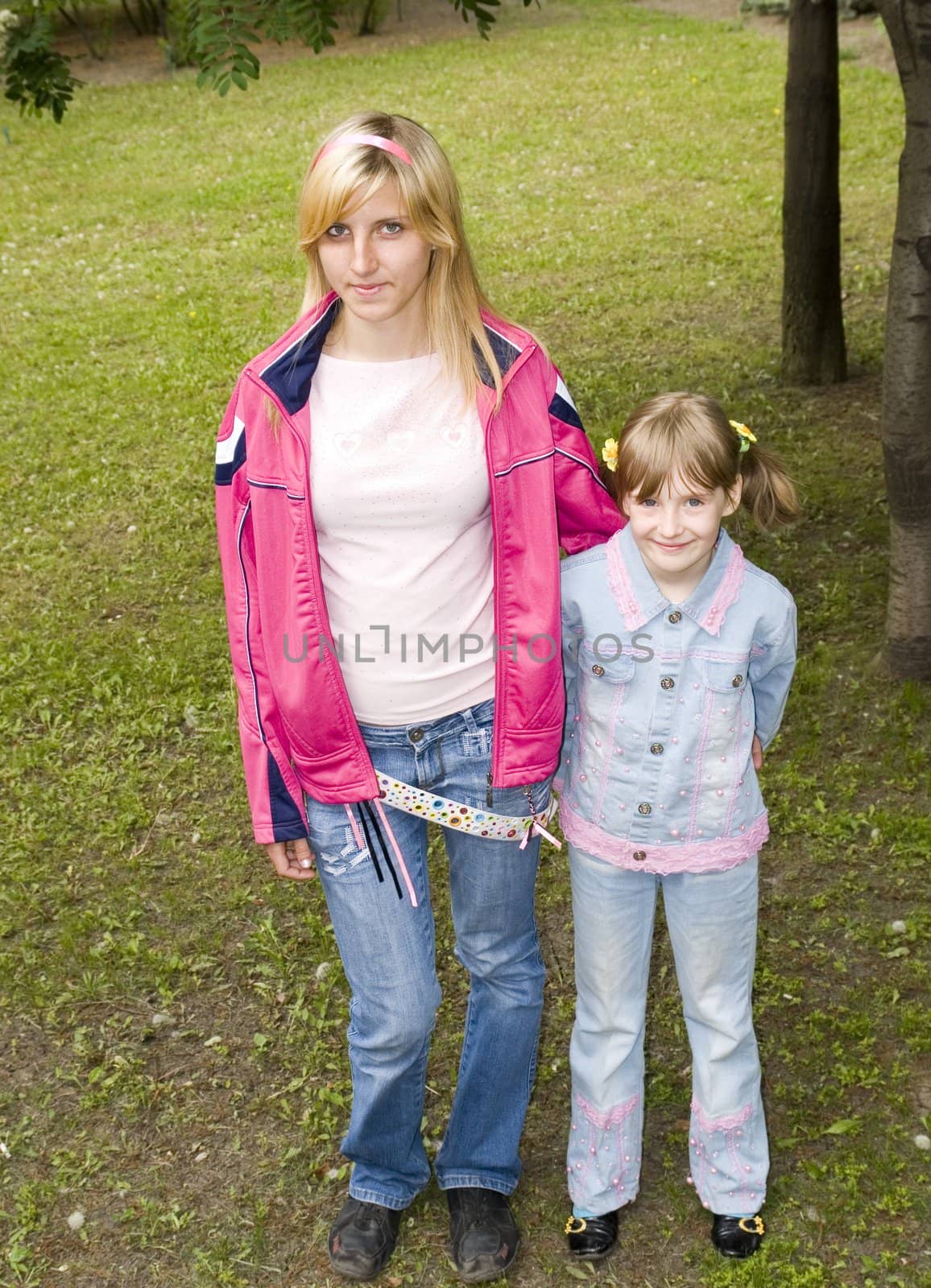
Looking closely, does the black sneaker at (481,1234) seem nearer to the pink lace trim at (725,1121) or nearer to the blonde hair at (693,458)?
A: the pink lace trim at (725,1121)

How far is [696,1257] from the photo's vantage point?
3340 mm

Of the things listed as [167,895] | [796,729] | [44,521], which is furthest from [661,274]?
[167,895]

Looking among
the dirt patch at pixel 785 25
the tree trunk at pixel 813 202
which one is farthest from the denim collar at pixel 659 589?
the dirt patch at pixel 785 25

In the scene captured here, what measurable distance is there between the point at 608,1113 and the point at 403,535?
1.48m

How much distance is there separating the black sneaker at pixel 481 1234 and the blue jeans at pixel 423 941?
234 mm

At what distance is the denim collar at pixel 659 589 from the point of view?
2896 mm

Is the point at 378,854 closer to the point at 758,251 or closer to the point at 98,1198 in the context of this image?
the point at 98,1198

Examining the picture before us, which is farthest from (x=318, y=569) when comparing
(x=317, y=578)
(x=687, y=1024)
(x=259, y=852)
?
(x=259, y=852)

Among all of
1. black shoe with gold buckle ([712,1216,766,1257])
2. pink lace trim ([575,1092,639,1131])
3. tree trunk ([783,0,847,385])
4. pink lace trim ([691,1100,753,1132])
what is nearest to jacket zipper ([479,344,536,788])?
pink lace trim ([575,1092,639,1131])

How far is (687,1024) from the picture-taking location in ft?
10.6

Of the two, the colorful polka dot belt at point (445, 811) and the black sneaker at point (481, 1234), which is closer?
the colorful polka dot belt at point (445, 811)

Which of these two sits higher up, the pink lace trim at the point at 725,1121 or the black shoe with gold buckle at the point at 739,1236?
the pink lace trim at the point at 725,1121

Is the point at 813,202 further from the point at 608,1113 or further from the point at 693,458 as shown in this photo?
the point at 608,1113

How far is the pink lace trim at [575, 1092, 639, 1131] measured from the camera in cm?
325
